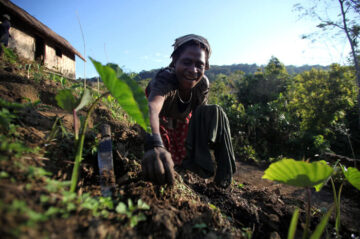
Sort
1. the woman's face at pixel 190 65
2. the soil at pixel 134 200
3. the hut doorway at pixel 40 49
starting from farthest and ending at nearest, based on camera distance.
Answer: the hut doorway at pixel 40 49 < the woman's face at pixel 190 65 < the soil at pixel 134 200

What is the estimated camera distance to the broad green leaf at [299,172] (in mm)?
846

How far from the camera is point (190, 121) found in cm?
163

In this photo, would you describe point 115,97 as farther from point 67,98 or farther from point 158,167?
point 158,167

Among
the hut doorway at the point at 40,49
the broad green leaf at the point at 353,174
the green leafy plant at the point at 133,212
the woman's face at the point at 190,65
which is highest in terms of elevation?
the hut doorway at the point at 40,49

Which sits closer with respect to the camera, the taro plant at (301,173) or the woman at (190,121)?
the taro plant at (301,173)

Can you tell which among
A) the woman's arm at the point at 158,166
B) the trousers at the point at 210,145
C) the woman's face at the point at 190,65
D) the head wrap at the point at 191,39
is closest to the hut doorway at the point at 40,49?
the head wrap at the point at 191,39

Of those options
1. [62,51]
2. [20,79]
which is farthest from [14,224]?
[62,51]

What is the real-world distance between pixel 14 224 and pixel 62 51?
12012mm

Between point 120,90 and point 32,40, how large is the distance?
943 centimetres

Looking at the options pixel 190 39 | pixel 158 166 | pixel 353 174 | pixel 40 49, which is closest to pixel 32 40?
pixel 40 49

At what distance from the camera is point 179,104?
82.0 inches

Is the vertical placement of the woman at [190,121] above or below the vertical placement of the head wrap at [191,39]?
below

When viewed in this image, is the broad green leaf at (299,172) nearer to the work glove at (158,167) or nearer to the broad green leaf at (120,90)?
the work glove at (158,167)

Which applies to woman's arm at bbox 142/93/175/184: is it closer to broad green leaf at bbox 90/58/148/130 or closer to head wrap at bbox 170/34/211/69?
broad green leaf at bbox 90/58/148/130
